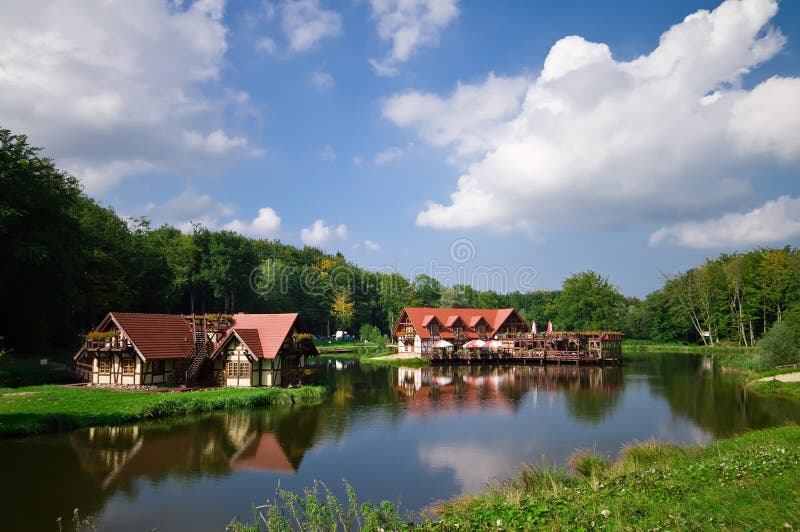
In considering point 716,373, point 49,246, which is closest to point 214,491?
point 49,246

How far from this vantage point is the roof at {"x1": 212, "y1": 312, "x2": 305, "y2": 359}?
27.7 meters

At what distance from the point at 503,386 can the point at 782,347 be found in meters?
18.8

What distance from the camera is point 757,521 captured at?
7.67m

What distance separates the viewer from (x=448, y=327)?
190 ft

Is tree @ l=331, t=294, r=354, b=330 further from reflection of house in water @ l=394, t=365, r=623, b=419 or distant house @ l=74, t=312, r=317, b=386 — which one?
distant house @ l=74, t=312, r=317, b=386

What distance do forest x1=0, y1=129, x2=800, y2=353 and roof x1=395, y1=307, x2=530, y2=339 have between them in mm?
13342

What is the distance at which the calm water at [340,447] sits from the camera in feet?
40.3

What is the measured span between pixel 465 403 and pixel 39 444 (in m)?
18.3

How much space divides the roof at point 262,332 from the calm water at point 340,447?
4.63m

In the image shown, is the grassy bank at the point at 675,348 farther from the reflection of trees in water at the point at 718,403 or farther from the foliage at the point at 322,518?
the foliage at the point at 322,518

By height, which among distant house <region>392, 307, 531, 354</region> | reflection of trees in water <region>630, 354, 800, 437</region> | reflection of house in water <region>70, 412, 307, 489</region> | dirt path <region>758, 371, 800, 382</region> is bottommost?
reflection of trees in water <region>630, 354, 800, 437</region>

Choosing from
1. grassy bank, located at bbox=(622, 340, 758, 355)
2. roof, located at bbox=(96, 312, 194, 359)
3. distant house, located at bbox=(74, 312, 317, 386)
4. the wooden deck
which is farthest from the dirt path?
roof, located at bbox=(96, 312, 194, 359)

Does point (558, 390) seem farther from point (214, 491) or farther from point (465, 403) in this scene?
point (214, 491)

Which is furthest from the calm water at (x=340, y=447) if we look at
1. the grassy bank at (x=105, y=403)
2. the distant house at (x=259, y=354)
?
the distant house at (x=259, y=354)
